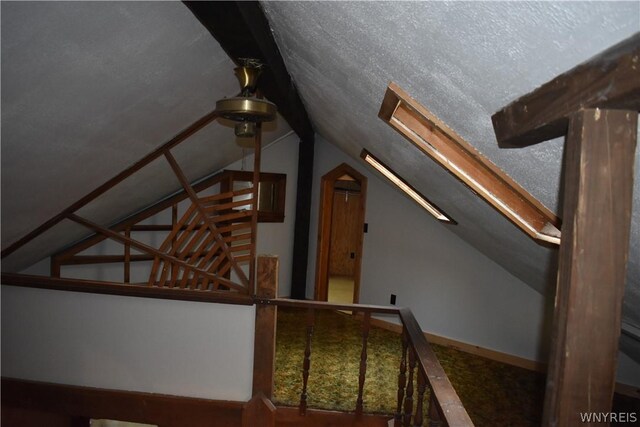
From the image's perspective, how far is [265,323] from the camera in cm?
288

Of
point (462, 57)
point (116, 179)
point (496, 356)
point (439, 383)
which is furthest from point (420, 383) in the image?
point (496, 356)

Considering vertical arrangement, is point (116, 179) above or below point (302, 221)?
above

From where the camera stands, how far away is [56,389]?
305 cm

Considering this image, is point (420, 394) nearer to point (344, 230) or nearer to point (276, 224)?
point (276, 224)

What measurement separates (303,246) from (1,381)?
136 inches

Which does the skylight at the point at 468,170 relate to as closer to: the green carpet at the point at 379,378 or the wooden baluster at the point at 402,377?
the wooden baluster at the point at 402,377

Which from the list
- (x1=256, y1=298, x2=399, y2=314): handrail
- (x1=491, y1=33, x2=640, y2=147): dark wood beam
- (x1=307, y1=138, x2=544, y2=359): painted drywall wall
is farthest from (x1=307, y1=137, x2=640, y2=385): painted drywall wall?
(x1=491, y1=33, x2=640, y2=147): dark wood beam

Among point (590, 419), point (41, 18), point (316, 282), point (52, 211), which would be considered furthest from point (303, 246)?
point (590, 419)

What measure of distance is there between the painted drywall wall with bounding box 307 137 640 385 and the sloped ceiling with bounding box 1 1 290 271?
2.35m

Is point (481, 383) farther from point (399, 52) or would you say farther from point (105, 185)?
point (105, 185)

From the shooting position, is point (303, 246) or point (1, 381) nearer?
point (1, 381)

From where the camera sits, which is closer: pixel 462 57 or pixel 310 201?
pixel 462 57

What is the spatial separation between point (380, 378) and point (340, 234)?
5.04 m

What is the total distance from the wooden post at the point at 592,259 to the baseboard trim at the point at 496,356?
11.0 ft
